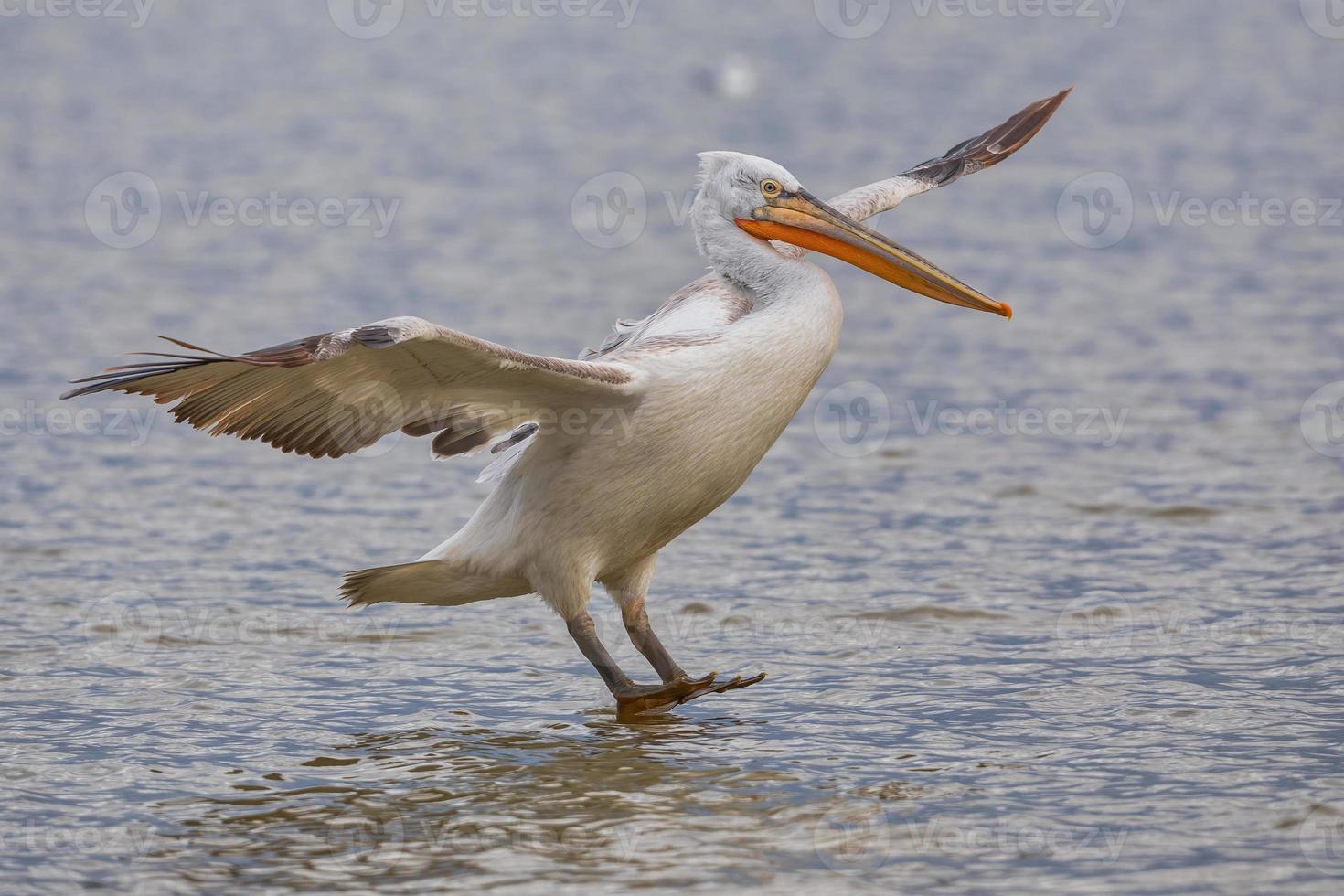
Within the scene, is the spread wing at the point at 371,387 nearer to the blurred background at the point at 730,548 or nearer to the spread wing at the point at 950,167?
the blurred background at the point at 730,548

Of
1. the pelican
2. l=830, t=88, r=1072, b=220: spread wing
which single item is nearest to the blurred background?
the pelican

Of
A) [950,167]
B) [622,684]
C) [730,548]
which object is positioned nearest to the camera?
[622,684]

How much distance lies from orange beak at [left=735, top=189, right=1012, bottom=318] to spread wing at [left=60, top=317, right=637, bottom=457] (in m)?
0.90

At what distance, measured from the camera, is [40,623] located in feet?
23.2

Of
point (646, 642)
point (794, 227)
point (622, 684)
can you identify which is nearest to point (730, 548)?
point (646, 642)

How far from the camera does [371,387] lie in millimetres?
5586

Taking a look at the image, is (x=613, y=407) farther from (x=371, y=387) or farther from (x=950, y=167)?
(x=950, y=167)

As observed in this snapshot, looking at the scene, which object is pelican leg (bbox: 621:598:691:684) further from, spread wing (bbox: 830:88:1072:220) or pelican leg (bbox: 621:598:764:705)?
spread wing (bbox: 830:88:1072:220)

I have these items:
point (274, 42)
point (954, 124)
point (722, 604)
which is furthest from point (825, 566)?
point (274, 42)

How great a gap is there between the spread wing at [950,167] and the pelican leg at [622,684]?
1.83m

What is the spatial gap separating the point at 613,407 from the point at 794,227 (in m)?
0.96

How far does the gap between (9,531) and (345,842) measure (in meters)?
3.74

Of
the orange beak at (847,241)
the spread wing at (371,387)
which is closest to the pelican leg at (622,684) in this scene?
the spread wing at (371,387)

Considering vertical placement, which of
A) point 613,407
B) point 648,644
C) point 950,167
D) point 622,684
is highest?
point 950,167
